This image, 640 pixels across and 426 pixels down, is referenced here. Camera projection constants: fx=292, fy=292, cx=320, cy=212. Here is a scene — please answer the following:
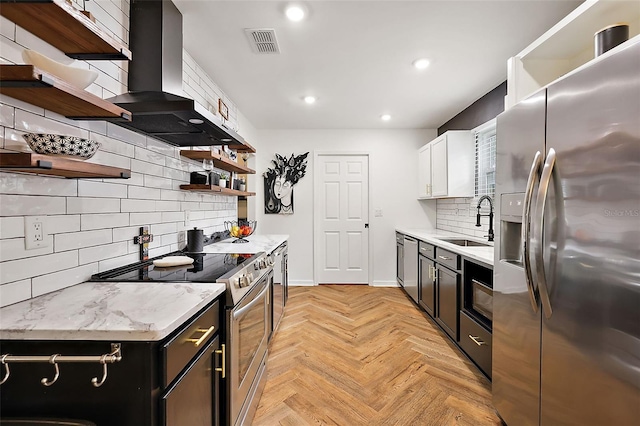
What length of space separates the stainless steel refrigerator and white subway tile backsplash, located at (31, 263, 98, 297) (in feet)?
6.72

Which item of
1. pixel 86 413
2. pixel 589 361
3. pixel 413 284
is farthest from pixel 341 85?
pixel 86 413

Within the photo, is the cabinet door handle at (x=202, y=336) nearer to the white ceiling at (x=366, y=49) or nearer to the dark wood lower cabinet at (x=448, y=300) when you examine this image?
the white ceiling at (x=366, y=49)

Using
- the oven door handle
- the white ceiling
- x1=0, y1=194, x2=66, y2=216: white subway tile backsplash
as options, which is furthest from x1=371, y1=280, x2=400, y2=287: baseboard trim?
x1=0, y1=194, x2=66, y2=216: white subway tile backsplash

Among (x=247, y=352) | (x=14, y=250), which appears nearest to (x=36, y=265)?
(x=14, y=250)

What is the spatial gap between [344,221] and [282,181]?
1.19 m

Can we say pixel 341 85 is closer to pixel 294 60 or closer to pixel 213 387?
pixel 294 60

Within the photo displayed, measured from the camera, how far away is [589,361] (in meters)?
1.09

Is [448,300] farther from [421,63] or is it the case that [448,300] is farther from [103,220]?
[103,220]

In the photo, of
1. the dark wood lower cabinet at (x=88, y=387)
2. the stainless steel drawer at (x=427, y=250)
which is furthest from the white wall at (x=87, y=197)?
the stainless steel drawer at (x=427, y=250)

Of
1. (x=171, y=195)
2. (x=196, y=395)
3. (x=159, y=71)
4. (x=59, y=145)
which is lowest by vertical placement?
(x=196, y=395)

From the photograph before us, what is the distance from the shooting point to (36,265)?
1143 millimetres

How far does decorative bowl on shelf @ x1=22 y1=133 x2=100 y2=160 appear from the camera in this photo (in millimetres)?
973

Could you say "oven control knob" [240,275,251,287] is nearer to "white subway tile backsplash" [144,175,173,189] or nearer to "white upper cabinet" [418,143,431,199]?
"white subway tile backsplash" [144,175,173,189]

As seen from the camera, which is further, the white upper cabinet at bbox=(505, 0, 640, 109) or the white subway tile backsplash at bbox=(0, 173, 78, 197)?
the white upper cabinet at bbox=(505, 0, 640, 109)
